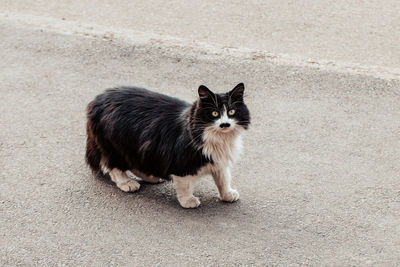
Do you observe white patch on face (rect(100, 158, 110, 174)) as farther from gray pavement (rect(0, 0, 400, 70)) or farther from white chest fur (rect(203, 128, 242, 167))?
gray pavement (rect(0, 0, 400, 70))

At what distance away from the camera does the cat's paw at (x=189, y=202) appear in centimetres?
439

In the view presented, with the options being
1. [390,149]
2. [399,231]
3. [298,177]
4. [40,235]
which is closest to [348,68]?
[390,149]

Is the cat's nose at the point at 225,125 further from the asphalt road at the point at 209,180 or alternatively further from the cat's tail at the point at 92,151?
the cat's tail at the point at 92,151

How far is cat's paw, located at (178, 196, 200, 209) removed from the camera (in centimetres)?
439

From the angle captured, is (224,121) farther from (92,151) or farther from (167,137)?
(92,151)

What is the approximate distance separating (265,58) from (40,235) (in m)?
3.46

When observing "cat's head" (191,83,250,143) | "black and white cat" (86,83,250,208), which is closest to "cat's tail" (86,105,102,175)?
"black and white cat" (86,83,250,208)

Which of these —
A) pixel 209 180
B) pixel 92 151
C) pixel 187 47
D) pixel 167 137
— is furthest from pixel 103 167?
pixel 187 47

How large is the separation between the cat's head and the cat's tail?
98 cm

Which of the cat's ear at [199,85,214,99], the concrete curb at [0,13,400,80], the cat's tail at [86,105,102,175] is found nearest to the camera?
the cat's ear at [199,85,214,99]

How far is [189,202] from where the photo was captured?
Result: 439 centimetres

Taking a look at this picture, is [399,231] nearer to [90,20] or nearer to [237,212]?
[237,212]

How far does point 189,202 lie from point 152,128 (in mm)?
654

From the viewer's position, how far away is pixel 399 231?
418 centimetres
